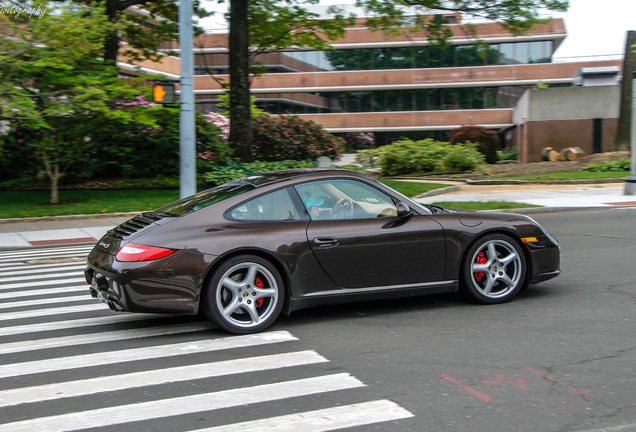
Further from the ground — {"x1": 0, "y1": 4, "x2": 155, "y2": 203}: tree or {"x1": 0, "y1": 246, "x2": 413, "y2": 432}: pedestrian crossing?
{"x1": 0, "y1": 4, "x2": 155, "y2": 203}: tree

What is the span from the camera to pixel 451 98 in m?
55.4

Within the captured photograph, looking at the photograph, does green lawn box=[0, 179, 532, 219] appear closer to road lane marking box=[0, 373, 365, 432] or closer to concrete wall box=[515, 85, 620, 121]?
road lane marking box=[0, 373, 365, 432]

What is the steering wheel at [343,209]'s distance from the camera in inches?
248

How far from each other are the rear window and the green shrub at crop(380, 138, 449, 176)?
73.8 feet

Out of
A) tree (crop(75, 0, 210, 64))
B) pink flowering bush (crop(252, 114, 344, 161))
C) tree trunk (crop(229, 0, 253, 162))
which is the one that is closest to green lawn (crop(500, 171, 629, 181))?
pink flowering bush (crop(252, 114, 344, 161))

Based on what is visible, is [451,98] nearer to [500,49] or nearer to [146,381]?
[500,49]

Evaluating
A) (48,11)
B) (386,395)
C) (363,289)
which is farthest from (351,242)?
(48,11)

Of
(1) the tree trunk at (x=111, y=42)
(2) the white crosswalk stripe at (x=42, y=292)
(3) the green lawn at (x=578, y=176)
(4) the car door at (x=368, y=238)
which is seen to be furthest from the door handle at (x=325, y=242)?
(3) the green lawn at (x=578, y=176)

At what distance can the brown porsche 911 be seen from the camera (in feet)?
18.4

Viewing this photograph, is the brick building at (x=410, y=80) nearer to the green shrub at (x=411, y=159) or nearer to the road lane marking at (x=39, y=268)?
the green shrub at (x=411, y=159)

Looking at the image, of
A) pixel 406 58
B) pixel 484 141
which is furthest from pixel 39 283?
pixel 406 58

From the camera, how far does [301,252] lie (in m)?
5.95

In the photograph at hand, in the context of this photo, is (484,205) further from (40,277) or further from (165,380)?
(165,380)

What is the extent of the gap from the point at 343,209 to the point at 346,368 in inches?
72.6
